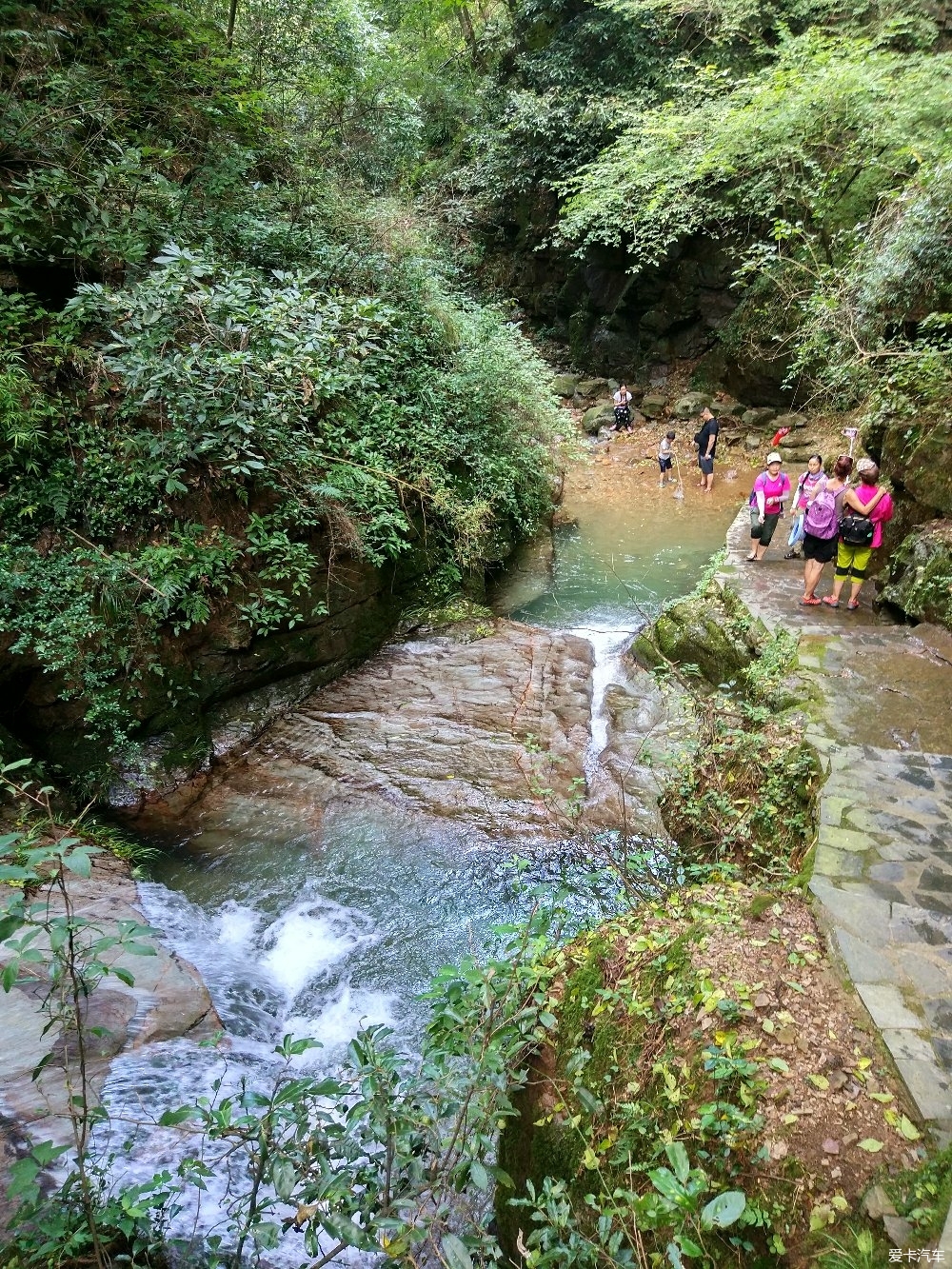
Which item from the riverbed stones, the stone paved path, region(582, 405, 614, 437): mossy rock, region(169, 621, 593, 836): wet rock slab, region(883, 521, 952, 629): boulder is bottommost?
region(169, 621, 593, 836): wet rock slab

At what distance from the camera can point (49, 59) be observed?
727 cm

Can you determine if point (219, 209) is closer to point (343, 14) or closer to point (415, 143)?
point (343, 14)

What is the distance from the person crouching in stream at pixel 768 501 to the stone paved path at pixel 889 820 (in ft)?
5.87

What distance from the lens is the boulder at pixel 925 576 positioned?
6.45 meters

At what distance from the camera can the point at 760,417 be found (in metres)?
16.1

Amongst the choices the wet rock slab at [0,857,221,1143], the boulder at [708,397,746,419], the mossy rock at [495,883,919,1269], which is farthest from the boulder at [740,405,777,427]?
the wet rock slab at [0,857,221,1143]

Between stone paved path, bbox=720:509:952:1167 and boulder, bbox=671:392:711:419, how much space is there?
11.7 metres

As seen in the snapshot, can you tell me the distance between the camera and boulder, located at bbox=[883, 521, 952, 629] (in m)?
6.45

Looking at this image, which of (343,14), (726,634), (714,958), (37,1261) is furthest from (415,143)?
(37,1261)

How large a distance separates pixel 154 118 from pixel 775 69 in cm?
1036

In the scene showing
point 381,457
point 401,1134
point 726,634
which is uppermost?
point 381,457

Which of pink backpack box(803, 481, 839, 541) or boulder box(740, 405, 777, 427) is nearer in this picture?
pink backpack box(803, 481, 839, 541)

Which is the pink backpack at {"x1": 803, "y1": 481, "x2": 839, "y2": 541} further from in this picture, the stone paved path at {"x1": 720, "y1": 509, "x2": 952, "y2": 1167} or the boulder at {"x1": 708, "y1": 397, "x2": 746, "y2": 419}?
the boulder at {"x1": 708, "y1": 397, "x2": 746, "y2": 419}

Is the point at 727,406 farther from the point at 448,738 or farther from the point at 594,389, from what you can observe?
the point at 448,738
